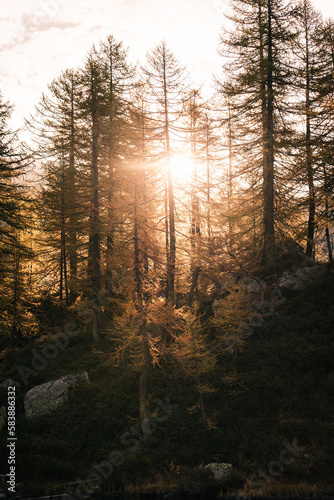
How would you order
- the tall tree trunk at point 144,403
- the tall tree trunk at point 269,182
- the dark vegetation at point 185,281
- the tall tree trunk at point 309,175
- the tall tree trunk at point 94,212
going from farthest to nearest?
1. the tall tree trunk at point 94,212
2. the tall tree trunk at point 269,182
3. the tall tree trunk at point 309,175
4. the tall tree trunk at point 144,403
5. the dark vegetation at point 185,281

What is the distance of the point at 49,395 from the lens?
13664 millimetres

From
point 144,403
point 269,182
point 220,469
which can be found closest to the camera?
point 220,469

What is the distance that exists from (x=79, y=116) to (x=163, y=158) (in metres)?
6.17

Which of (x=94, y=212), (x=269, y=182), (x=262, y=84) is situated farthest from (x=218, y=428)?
(x=262, y=84)

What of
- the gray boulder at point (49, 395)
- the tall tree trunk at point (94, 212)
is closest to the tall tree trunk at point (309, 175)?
the tall tree trunk at point (94, 212)

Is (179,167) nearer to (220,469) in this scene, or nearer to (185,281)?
(185,281)

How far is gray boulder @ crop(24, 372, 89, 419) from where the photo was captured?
42.8ft

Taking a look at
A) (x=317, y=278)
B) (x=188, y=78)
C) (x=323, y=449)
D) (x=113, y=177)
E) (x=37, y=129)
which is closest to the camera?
(x=323, y=449)

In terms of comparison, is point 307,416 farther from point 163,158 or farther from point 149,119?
point 149,119

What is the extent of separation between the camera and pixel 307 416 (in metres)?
10.3

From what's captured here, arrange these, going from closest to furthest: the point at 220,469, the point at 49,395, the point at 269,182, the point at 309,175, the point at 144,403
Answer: the point at 220,469 → the point at 144,403 → the point at 49,395 → the point at 269,182 → the point at 309,175

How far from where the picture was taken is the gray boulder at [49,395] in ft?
42.8

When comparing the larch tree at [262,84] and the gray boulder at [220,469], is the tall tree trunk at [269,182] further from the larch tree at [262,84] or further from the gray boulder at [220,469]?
the gray boulder at [220,469]

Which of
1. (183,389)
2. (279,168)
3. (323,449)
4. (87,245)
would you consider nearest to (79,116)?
(87,245)
